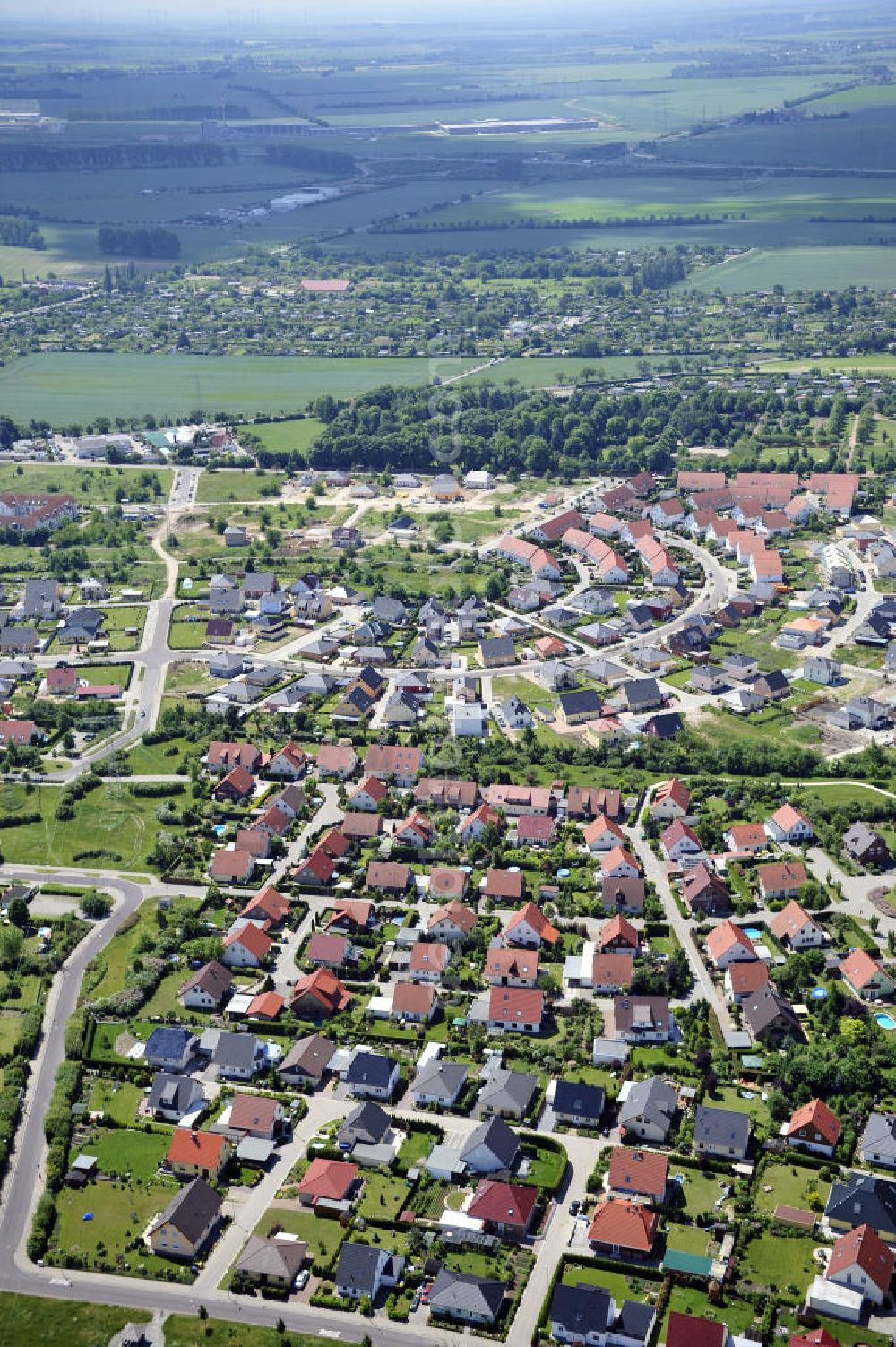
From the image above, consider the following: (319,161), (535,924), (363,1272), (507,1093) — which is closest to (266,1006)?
(507,1093)

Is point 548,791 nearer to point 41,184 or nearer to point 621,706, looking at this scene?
point 621,706

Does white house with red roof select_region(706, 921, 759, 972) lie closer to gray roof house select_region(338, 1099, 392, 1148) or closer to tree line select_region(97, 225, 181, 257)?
gray roof house select_region(338, 1099, 392, 1148)

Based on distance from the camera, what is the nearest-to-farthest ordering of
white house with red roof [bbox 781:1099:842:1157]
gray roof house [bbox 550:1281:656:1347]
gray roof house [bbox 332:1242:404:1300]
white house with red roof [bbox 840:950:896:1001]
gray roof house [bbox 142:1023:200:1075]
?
gray roof house [bbox 550:1281:656:1347] → gray roof house [bbox 332:1242:404:1300] → white house with red roof [bbox 781:1099:842:1157] → gray roof house [bbox 142:1023:200:1075] → white house with red roof [bbox 840:950:896:1001]

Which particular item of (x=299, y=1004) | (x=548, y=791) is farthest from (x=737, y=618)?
(x=299, y=1004)

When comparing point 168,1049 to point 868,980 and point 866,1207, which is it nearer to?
point 866,1207

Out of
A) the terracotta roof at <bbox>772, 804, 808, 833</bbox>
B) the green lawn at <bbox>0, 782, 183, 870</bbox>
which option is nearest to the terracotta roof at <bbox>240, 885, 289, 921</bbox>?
the green lawn at <bbox>0, 782, 183, 870</bbox>

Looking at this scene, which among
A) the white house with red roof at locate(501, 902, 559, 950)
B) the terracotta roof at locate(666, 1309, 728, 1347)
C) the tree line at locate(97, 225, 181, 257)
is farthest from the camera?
the tree line at locate(97, 225, 181, 257)

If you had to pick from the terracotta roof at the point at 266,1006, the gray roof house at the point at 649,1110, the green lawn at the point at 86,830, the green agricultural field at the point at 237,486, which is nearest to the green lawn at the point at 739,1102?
the gray roof house at the point at 649,1110
